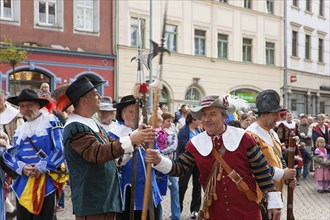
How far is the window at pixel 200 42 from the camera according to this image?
2348 cm

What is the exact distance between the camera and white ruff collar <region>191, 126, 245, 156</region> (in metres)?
3.90

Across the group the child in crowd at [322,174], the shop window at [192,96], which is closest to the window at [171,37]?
the shop window at [192,96]

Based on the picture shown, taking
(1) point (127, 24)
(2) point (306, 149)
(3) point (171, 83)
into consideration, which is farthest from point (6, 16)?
(2) point (306, 149)

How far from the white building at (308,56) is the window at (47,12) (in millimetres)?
14479

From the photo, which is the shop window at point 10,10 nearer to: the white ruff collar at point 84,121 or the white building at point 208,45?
the white building at point 208,45

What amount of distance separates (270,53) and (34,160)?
23942 millimetres

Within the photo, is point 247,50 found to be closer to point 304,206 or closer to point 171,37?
point 171,37

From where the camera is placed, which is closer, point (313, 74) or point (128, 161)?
point (128, 161)

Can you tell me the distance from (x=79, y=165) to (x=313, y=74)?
29.0 metres

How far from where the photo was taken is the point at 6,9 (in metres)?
17.8

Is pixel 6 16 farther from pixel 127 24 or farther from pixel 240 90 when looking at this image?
pixel 240 90

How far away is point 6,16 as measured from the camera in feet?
58.3

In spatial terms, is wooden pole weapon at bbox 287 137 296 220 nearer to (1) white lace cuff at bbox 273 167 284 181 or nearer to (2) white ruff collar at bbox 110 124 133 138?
(1) white lace cuff at bbox 273 167 284 181

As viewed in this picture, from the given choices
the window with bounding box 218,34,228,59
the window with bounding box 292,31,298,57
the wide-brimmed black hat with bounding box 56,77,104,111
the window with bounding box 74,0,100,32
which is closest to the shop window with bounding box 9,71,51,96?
the window with bounding box 74,0,100,32
